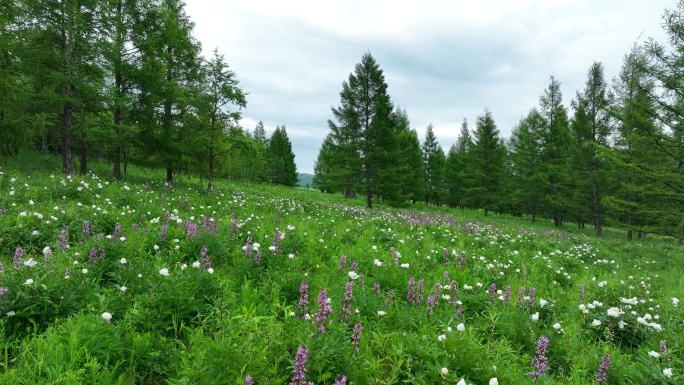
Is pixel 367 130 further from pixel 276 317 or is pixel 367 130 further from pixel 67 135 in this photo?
pixel 276 317

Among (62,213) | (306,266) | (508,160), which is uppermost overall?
(508,160)

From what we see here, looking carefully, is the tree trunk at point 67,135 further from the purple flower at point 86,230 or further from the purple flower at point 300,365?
the purple flower at point 300,365

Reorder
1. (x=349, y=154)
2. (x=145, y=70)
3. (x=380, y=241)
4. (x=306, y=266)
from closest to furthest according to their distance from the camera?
(x=306, y=266)
(x=380, y=241)
(x=145, y=70)
(x=349, y=154)

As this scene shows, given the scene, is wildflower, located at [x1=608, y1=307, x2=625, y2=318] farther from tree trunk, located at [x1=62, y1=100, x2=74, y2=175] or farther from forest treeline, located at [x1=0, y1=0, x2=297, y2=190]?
tree trunk, located at [x1=62, y1=100, x2=74, y2=175]

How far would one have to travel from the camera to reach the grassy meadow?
2.58 metres

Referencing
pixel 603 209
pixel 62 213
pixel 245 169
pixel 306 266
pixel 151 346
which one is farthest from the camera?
pixel 245 169

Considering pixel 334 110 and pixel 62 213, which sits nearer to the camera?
pixel 62 213

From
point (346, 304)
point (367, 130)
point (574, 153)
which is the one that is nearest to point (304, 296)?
point (346, 304)

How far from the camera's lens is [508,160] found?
39.0 m

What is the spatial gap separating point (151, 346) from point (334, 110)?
23.4m

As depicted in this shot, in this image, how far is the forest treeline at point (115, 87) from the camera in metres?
12.8

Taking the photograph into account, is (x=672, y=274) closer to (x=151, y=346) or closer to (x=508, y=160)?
(x=151, y=346)

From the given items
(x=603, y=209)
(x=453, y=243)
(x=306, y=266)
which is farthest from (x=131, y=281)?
(x=603, y=209)

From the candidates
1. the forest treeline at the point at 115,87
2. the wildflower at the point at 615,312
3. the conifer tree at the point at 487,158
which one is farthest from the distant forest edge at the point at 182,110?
the wildflower at the point at 615,312
